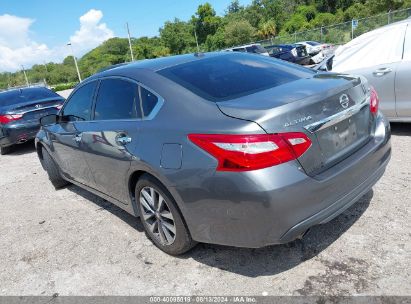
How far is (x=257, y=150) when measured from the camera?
2.39 m

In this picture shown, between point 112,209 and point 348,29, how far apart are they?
2923cm

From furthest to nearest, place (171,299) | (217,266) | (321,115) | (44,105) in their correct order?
(44,105), (217,266), (171,299), (321,115)

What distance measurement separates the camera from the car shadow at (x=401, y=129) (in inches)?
224

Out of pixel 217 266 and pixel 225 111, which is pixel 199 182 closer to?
pixel 225 111

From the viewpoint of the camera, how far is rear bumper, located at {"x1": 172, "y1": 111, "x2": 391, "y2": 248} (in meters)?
2.40

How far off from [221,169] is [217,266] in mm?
1015

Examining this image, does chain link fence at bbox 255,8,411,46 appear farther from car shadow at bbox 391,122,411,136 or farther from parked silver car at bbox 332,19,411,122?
parked silver car at bbox 332,19,411,122

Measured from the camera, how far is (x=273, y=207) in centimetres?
241

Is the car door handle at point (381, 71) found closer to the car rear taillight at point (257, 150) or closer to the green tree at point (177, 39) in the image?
the car rear taillight at point (257, 150)

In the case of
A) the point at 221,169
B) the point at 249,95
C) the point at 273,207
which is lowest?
the point at 273,207

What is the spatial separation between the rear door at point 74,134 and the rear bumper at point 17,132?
3.86 meters

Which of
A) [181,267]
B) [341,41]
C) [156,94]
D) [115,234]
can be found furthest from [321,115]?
[341,41]

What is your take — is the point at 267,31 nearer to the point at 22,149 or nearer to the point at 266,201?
the point at 22,149

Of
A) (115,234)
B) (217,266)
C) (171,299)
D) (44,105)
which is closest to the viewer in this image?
(171,299)
